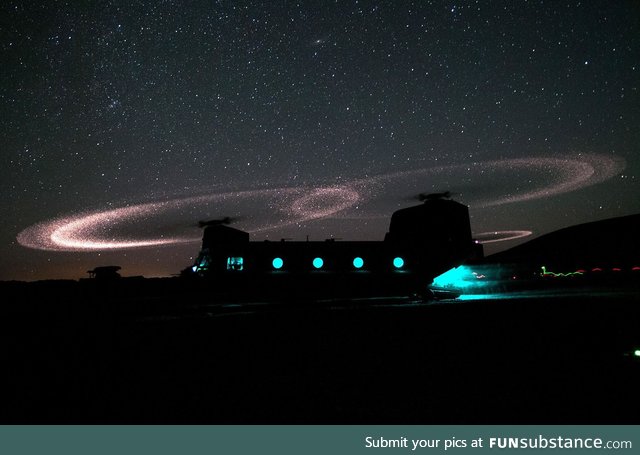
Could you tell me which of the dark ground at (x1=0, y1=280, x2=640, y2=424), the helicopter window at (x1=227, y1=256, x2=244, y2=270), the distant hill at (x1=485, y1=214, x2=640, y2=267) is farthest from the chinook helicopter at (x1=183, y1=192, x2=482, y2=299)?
the distant hill at (x1=485, y1=214, x2=640, y2=267)

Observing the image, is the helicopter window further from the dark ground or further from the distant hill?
the distant hill

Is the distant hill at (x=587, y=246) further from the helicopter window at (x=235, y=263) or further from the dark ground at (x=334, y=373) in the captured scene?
the dark ground at (x=334, y=373)

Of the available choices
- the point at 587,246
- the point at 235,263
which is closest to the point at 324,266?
the point at 235,263

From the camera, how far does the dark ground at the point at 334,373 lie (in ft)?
13.1

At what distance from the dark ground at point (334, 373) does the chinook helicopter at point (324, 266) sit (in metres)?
12.9

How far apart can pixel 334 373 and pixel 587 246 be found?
89.1 m

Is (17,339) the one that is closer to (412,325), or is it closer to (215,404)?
(215,404)

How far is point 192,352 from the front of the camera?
24.1ft

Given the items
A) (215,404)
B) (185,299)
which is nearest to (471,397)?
(215,404)

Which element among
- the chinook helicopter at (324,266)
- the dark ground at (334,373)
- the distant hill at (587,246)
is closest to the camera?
the dark ground at (334,373)

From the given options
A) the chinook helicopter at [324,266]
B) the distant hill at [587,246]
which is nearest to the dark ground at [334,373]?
the chinook helicopter at [324,266]

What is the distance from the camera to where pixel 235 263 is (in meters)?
23.9

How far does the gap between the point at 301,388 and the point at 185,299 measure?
58.9 ft

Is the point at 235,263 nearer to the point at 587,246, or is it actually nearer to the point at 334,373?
the point at 334,373
